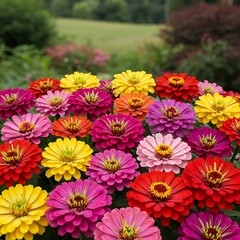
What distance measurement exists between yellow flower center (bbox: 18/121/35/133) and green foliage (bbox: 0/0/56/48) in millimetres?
7449

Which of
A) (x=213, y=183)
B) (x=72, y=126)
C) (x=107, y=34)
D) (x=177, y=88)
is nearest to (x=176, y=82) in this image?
(x=177, y=88)

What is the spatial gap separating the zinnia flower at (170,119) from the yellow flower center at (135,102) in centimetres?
6

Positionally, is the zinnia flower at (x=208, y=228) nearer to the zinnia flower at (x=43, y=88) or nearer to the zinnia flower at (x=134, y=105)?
the zinnia flower at (x=134, y=105)

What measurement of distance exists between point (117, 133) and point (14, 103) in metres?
0.42

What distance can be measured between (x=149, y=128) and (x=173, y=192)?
1.46ft

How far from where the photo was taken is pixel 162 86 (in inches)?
61.0

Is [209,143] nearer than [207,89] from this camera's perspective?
Yes

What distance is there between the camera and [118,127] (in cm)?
128

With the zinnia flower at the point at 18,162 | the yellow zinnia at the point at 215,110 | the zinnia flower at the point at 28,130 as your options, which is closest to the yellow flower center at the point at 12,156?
the zinnia flower at the point at 18,162

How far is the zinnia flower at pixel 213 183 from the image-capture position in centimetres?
105

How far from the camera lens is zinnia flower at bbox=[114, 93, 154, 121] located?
1412mm

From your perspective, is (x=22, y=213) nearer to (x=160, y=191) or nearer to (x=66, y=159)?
(x=66, y=159)

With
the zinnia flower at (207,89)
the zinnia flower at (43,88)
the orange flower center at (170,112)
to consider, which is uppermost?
the orange flower center at (170,112)

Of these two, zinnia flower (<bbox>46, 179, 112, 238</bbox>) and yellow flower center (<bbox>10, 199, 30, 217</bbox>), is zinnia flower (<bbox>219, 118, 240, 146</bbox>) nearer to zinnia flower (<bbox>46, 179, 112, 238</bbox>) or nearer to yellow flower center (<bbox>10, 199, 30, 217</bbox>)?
zinnia flower (<bbox>46, 179, 112, 238</bbox>)
